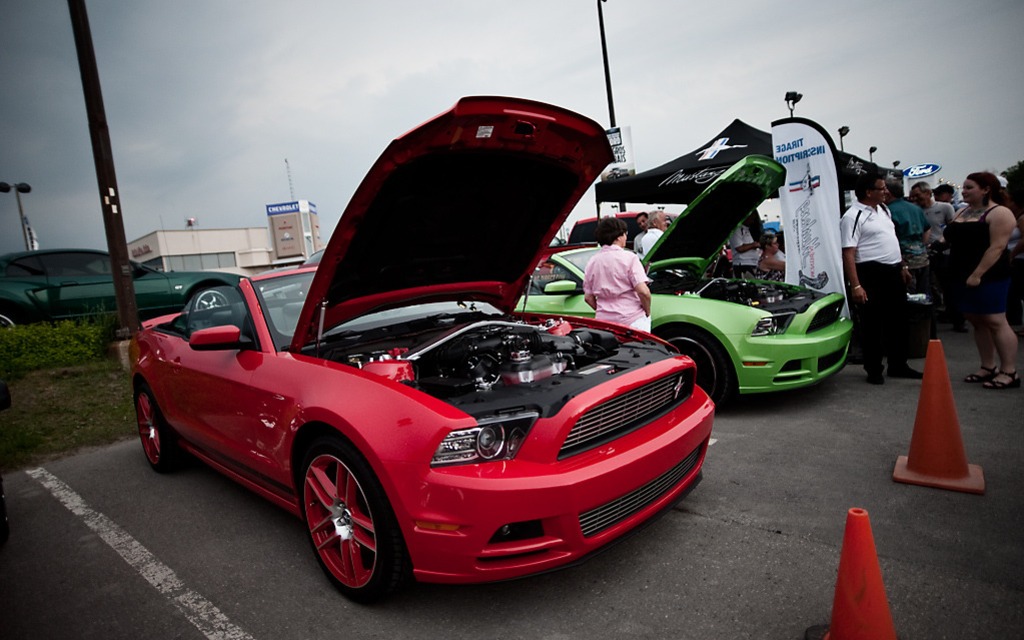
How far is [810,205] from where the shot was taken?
614 centimetres

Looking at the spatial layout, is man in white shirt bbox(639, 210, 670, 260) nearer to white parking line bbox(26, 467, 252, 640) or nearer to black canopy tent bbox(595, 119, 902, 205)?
black canopy tent bbox(595, 119, 902, 205)

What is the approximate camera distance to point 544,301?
5.81 m

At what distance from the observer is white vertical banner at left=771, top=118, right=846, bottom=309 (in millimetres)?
5861

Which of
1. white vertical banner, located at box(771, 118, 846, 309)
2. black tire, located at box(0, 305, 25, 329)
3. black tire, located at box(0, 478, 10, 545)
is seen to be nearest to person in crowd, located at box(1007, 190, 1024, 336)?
white vertical banner, located at box(771, 118, 846, 309)

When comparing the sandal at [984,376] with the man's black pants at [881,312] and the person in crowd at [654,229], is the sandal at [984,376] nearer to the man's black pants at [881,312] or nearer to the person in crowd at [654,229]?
the man's black pants at [881,312]

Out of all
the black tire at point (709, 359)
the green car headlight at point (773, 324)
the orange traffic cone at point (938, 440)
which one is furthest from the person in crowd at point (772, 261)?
the orange traffic cone at point (938, 440)

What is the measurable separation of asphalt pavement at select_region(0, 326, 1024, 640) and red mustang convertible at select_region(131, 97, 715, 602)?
276 mm

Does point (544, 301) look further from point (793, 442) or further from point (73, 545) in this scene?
point (73, 545)

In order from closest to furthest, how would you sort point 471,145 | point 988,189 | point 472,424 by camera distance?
1. point 472,424
2. point 471,145
3. point 988,189

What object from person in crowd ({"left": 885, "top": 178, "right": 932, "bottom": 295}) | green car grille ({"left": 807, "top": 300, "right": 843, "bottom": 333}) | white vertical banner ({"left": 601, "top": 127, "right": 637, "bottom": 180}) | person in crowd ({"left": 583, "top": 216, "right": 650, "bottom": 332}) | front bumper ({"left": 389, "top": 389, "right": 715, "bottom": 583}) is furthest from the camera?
white vertical banner ({"left": 601, "top": 127, "right": 637, "bottom": 180})

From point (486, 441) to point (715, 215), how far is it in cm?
432

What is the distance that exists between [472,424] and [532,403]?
10.8 inches

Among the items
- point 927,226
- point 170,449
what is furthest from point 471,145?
point 927,226

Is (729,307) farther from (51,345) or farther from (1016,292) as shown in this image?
(51,345)
